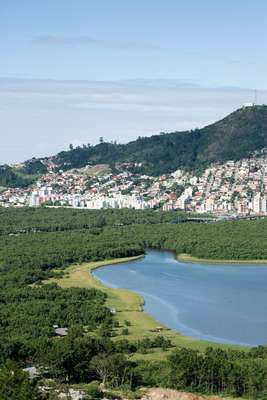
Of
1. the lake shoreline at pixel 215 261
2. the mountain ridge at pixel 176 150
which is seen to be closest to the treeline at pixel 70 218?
the lake shoreline at pixel 215 261

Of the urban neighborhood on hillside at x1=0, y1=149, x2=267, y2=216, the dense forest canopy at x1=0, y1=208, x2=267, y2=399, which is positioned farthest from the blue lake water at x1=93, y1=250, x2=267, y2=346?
the urban neighborhood on hillside at x1=0, y1=149, x2=267, y2=216

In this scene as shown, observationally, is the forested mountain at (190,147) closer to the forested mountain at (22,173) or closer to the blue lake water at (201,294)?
the forested mountain at (22,173)

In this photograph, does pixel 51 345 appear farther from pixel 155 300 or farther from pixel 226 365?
pixel 155 300

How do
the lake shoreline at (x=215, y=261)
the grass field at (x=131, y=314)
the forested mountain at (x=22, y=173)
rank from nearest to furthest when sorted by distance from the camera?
the grass field at (x=131, y=314) < the lake shoreline at (x=215, y=261) < the forested mountain at (x=22, y=173)

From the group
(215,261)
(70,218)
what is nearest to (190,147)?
(70,218)

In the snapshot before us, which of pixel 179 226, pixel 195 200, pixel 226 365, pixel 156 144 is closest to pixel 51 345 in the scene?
pixel 226 365

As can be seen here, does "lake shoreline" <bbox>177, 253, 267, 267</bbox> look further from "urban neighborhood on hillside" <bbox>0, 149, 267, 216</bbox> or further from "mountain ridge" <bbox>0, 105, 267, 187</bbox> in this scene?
"mountain ridge" <bbox>0, 105, 267, 187</bbox>

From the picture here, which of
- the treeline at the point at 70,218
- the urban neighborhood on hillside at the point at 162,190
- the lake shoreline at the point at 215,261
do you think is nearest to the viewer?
the lake shoreline at the point at 215,261
